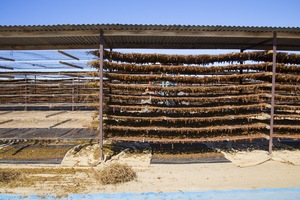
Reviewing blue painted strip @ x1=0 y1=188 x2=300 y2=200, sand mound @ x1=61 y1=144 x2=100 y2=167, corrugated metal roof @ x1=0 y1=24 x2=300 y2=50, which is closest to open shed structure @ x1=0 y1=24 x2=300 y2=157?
corrugated metal roof @ x1=0 y1=24 x2=300 y2=50

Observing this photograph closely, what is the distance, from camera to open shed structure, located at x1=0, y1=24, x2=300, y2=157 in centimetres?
759

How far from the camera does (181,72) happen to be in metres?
8.48

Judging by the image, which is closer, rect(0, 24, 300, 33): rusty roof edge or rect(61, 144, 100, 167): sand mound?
rect(0, 24, 300, 33): rusty roof edge

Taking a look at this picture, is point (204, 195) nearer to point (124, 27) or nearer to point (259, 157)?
point (259, 157)

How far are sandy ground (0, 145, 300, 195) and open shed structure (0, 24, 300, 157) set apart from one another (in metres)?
0.83

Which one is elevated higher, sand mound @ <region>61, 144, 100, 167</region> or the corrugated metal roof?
the corrugated metal roof

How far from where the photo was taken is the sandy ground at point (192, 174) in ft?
19.3

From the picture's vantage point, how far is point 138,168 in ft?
23.7

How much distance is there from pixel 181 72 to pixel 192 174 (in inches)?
138

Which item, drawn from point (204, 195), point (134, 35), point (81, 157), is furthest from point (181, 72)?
point (81, 157)

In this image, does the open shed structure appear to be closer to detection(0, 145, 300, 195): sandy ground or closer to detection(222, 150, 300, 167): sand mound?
detection(222, 150, 300, 167): sand mound

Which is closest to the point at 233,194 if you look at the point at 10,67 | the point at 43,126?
the point at 43,126

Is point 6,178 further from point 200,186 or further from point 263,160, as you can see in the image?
point 263,160

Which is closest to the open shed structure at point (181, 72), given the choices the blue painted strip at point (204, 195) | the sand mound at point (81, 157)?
the sand mound at point (81, 157)
